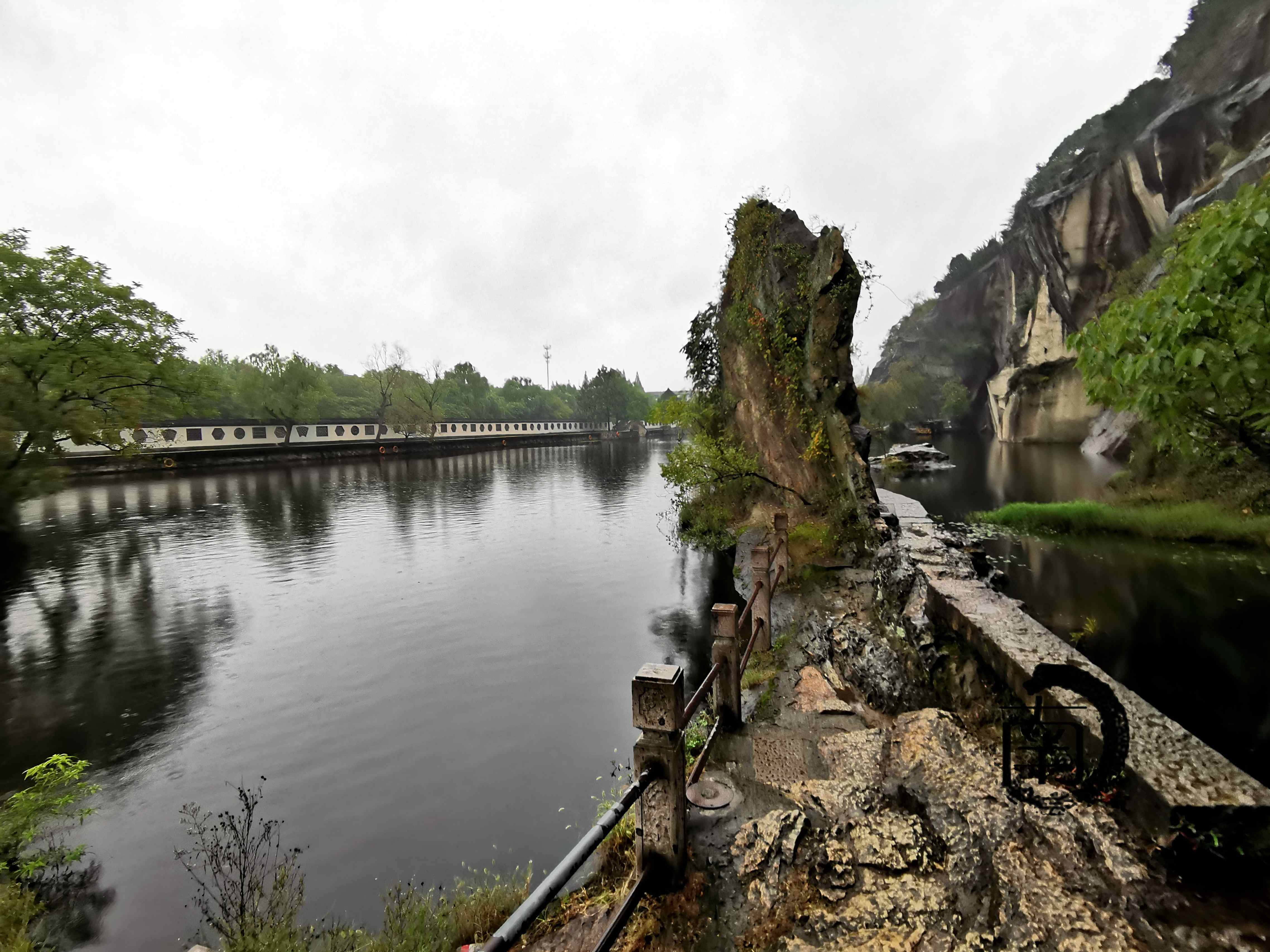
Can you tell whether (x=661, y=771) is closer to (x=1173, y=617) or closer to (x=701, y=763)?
(x=701, y=763)

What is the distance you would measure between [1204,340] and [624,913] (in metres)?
6.54

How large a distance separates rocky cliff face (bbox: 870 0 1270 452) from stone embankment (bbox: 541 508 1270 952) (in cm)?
2782

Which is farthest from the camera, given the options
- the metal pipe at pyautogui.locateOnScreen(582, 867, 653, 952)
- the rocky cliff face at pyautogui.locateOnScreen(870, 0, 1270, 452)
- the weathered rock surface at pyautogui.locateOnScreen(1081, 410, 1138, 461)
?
the weathered rock surface at pyautogui.locateOnScreen(1081, 410, 1138, 461)

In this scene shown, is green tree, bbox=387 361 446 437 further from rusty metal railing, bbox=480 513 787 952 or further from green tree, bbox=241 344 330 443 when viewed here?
rusty metal railing, bbox=480 513 787 952

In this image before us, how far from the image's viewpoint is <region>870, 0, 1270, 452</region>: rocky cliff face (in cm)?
2559

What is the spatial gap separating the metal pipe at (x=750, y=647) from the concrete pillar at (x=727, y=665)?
0.68ft

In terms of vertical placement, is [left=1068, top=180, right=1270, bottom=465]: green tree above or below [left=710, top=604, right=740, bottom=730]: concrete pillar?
above

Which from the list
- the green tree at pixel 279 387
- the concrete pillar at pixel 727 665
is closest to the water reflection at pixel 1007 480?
the concrete pillar at pixel 727 665

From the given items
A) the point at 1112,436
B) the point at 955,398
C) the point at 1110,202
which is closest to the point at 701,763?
the point at 1112,436

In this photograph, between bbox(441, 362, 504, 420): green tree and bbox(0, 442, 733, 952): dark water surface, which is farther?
bbox(441, 362, 504, 420): green tree

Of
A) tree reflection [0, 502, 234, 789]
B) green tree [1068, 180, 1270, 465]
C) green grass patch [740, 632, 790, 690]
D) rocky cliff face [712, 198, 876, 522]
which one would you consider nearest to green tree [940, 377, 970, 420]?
rocky cliff face [712, 198, 876, 522]

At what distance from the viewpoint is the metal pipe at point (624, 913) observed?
283 centimetres

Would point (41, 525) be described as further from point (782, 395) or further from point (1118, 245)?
point (1118, 245)

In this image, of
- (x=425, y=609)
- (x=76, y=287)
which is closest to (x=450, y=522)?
(x=425, y=609)
